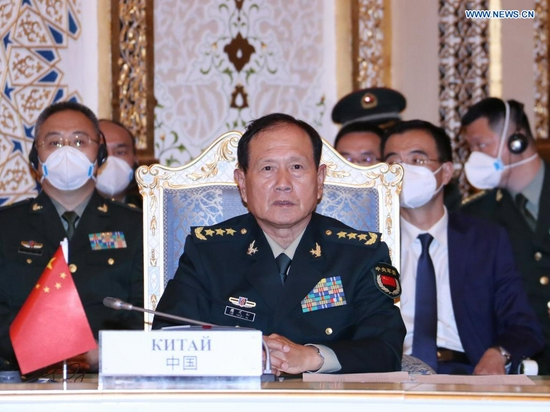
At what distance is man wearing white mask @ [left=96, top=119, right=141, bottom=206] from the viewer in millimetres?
4441

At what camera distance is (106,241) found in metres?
3.68

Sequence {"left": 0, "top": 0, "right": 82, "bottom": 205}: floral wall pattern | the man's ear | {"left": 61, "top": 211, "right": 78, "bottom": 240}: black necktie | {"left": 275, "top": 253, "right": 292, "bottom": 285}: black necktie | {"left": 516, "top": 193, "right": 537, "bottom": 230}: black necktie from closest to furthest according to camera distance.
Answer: {"left": 275, "top": 253, "right": 292, "bottom": 285}: black necktie → the man's ear → {"left": 61, "top": 211, "right": 78, "bottom": 240}: black necktie → {"left": 516, "top": 193, "right": 537, "bottom": 230}: black necktie → {"left": 0, "top": 0, "right": 82, "bottom": 205}: floral wall pattern

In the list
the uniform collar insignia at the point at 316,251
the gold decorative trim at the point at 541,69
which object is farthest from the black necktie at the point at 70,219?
the gold decorative trim at the point at 541,69

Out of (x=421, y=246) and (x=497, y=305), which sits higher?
(x=421, y=246)

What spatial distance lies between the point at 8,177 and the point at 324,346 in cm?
273

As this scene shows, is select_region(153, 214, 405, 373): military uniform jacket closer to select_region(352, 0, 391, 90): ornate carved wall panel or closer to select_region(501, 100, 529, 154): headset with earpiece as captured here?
select_region(501, 100, 529, 154): headset with earpiece

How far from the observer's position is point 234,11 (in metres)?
5.10

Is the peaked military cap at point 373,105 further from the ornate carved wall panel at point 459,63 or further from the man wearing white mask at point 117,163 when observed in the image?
the man wearing white mask at point 117,163

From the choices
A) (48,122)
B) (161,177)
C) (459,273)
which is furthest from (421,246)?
(48,122)

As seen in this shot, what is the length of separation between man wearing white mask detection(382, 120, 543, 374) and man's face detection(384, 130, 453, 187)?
4 cm

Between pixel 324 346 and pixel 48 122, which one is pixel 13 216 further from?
pixel 324 346

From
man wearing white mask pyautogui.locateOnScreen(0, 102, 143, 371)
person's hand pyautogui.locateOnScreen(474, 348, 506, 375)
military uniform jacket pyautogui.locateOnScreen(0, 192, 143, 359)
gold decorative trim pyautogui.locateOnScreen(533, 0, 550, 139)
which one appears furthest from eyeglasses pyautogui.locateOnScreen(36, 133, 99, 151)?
gold decorative trim pyautogui.locateOnScreen(533, 0, 550, 139)

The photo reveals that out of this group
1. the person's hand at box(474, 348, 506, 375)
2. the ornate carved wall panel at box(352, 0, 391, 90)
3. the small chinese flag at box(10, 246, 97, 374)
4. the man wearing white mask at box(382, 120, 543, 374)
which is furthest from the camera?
the ornate carved wall panel at box(352, 0, 391, 90)

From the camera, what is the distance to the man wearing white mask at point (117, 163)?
444 cm
